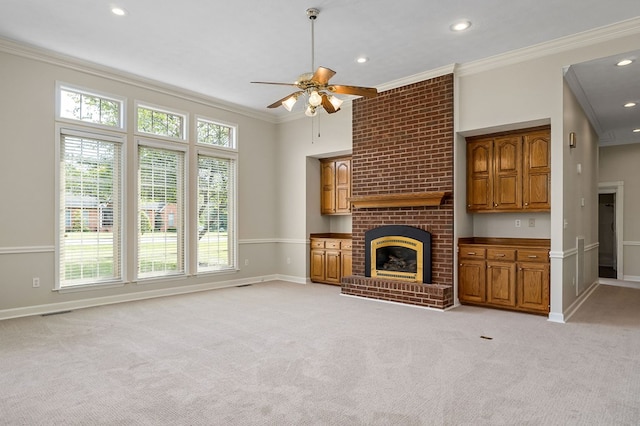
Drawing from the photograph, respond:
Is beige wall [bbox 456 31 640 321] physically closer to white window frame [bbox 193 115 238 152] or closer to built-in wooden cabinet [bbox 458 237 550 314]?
built-in wooden cabinet [bbox 458 237 550 314]

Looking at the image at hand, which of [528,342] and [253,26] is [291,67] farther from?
[528,342]

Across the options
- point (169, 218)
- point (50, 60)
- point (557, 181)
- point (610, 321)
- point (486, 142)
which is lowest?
point (610, 321)

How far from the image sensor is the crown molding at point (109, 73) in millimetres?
4648

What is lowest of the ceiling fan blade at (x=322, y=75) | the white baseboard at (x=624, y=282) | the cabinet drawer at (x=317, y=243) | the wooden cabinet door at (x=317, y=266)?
the white baseboard at (x=624, y=282)

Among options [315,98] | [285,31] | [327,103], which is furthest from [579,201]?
[285,31]

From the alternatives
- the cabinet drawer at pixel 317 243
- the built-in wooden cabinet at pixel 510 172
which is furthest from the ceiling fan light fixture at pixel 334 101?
the cabinet drawer at pixel 317 243

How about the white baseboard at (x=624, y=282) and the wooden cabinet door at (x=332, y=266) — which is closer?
the wooden cabinet door at (x=332, y=266)

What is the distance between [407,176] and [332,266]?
2.27 meters

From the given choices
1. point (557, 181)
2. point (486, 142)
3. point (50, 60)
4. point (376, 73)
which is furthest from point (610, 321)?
point (50, 60)

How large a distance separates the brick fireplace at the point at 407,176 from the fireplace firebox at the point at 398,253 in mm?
88

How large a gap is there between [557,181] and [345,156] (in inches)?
141

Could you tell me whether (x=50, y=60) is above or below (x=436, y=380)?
above

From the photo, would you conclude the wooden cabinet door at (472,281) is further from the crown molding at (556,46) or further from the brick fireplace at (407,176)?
the crown molding at (556,46)

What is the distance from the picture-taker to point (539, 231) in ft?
17.8
